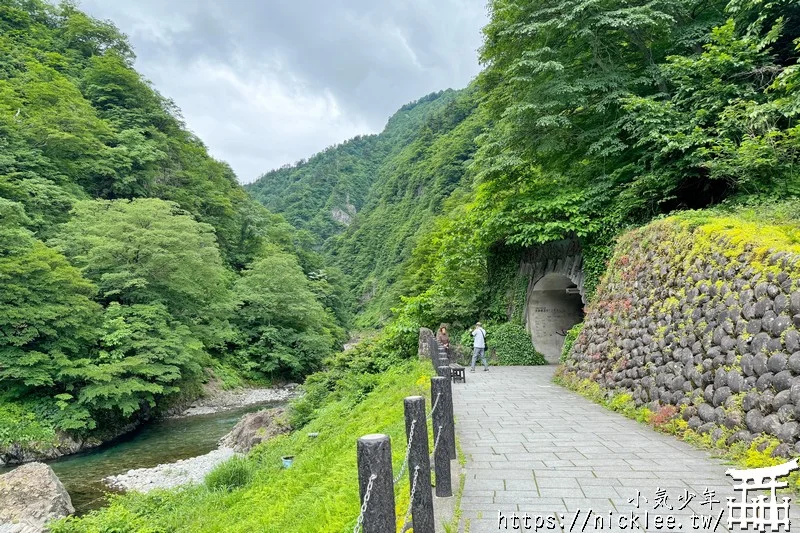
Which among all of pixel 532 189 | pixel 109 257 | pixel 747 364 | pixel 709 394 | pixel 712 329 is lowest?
pixel 709 394

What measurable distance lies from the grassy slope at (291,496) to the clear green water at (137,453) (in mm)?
3705

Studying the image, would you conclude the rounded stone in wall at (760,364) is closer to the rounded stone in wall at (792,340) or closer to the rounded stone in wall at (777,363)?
the rounded stone in wall at (777,363)

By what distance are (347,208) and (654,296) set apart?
404 ft

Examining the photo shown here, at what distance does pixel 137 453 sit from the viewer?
51.3 ft

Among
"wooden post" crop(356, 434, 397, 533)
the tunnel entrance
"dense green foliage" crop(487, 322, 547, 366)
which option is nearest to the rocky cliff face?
"wooden post" crop(356, 434, 397, 533)

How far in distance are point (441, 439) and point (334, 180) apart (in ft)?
444

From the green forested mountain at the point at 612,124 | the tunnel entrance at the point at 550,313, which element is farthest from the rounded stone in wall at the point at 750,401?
the tunnel entrance at the point at 550,313

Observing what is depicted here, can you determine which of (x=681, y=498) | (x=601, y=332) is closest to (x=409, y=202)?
(x=601, y=332)

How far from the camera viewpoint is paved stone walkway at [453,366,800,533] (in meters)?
3.58

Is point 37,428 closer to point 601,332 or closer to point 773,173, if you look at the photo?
point 601,332

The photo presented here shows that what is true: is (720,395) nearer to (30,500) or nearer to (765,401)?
(765,401)

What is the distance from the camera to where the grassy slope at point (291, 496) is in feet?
15.8

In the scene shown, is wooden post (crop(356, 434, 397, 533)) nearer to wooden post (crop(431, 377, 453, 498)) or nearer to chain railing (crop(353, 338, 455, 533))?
chain railing (crop(353, 338, 455, 533))

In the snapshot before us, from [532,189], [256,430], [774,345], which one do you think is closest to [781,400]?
[774,345]
